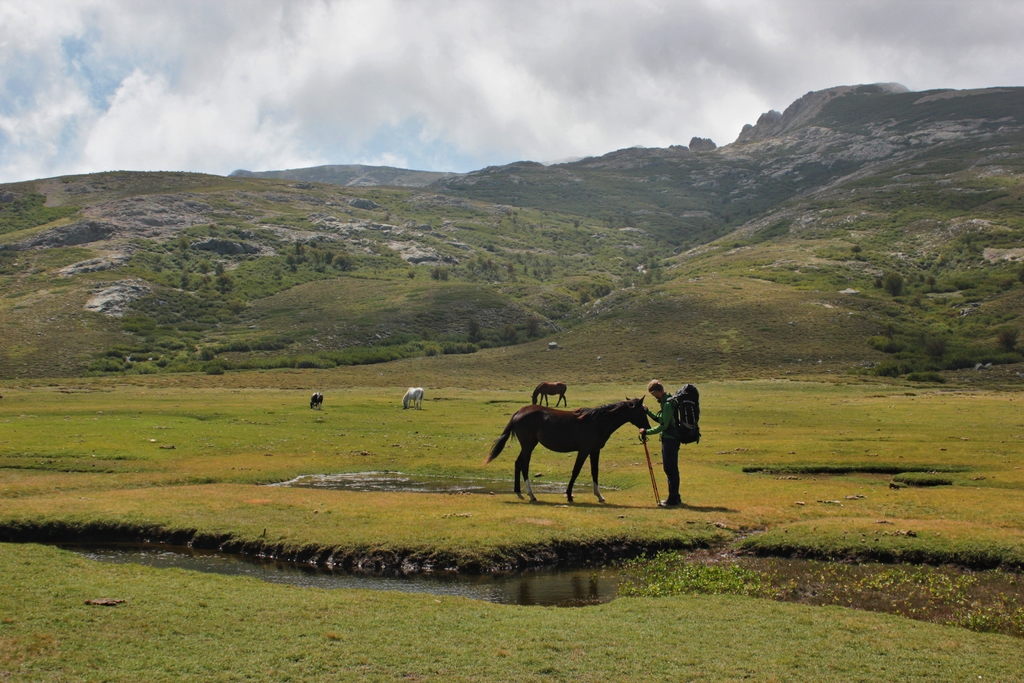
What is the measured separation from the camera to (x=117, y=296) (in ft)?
474

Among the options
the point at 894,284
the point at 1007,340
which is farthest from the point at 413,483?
the point at 894,284

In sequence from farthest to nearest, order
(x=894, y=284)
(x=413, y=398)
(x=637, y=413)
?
(x=894, y=284)
(x=413, y=398)
(x=637, y=413)

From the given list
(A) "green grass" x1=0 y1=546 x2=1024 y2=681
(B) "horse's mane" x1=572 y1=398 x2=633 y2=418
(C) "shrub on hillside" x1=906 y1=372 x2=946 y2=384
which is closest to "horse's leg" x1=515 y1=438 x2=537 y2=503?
(B) "horse's mane" x1=572 y1=398 x2=633 y2=418

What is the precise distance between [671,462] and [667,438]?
86 centimetres

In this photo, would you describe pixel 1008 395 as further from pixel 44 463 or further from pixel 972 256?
pixel 972 256

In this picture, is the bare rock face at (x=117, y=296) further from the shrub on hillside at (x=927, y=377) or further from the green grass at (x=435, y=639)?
the green grass at (x=435, y=639)

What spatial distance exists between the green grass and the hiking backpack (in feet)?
25.7

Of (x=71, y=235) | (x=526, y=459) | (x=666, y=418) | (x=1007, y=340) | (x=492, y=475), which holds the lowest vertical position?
(x=492, y=475)

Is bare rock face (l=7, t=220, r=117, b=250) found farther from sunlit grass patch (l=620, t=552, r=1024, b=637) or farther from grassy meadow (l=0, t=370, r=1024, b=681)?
sunlit grass patch (l=620, t=552, r=1024, b=637)

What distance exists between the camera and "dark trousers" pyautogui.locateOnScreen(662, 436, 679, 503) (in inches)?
806

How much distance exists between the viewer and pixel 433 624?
36.9 ft

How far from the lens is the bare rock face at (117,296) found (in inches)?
5399

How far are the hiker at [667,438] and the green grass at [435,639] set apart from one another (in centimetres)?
781

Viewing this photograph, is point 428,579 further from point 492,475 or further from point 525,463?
point 492,475
